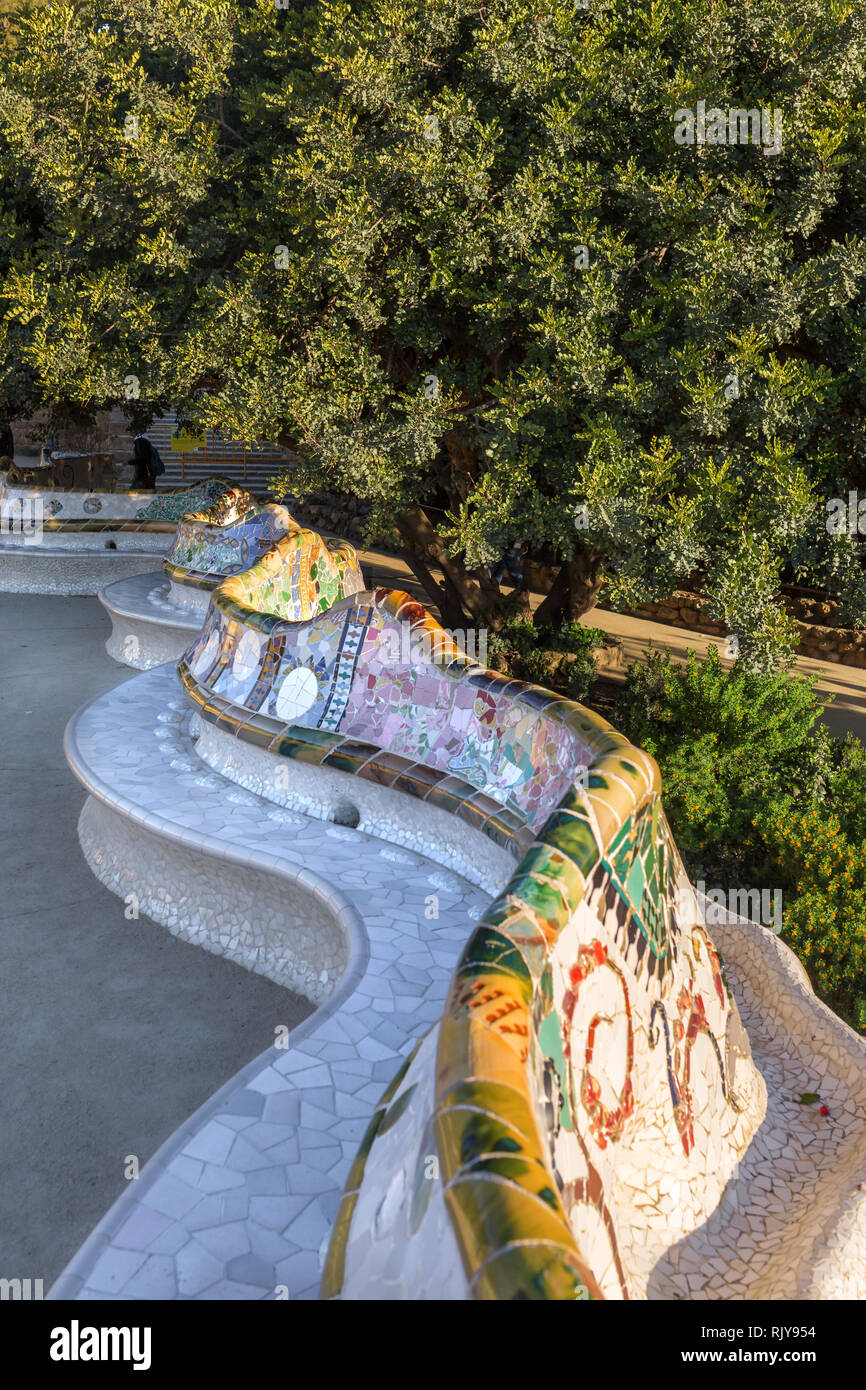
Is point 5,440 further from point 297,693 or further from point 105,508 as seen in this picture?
Result: point 297,693

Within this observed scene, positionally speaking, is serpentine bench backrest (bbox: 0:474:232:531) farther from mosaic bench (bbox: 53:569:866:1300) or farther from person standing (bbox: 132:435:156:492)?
mosaic bench (bbox: 53:569:866:1300)

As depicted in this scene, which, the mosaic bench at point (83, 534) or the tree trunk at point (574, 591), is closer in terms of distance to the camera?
the tree trunk at point (574, 591)

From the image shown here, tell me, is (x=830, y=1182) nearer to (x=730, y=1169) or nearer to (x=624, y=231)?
(x=730, y=1169)

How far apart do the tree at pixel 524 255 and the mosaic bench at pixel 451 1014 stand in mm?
2673

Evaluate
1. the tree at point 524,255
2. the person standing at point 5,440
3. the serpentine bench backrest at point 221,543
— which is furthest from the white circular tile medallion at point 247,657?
the person standing at point 5,440

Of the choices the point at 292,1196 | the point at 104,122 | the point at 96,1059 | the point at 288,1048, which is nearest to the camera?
the point at 292,1196

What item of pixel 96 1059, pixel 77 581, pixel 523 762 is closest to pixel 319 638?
pixel 523 762

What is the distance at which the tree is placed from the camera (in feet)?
22.5

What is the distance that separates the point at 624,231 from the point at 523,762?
15.0 ft

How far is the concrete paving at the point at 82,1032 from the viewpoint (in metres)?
3.56

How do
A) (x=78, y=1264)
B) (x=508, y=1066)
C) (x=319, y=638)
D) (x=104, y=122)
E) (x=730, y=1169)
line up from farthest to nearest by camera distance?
(x=104, y=122) → (x=319, y=638) → (x=730, y=1169) → (x=78, y=1264) → (x=508, y=1066)

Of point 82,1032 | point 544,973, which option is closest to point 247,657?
point 82,1032

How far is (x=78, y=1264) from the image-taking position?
260 cm

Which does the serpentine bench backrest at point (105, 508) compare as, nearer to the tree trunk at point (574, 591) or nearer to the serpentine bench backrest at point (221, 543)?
the serpentine bench backrest at point (221, 543)
